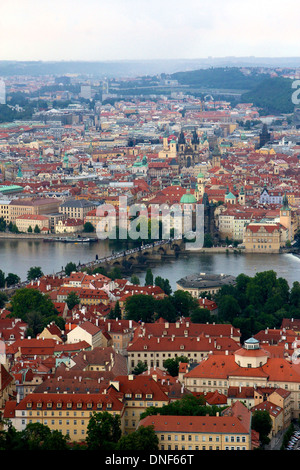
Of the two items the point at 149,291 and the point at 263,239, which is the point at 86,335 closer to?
the point at 149,291

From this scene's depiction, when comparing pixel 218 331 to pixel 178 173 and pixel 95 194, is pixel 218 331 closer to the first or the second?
pixel 95 194

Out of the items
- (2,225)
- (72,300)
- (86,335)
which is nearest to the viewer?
(86,335)

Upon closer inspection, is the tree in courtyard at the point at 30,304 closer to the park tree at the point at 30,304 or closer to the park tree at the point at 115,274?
the park tree at the point at 30,304

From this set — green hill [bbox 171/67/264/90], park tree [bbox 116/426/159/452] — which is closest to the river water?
park tree [bbox 116/426/159/452]

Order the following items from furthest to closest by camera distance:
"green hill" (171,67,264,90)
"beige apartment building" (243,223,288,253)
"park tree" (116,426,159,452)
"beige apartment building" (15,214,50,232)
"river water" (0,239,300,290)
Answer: "green hill" (171,67,264,90) → "beige apartment building" (15,214,50,232) → "beige apartment building" (243,223,288,253) → "river water" (0,239,300,290) → "park tree" (116,426,159,452)

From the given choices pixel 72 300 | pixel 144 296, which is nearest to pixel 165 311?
pixel 144 296

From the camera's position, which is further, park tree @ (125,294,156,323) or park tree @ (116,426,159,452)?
park tree @ (125,294,156,323)

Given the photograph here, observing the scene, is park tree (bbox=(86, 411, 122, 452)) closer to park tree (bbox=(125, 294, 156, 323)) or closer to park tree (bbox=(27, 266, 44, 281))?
park tree (bbox=(125, 294, 156, 323))
